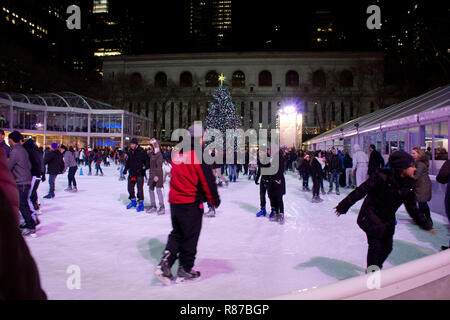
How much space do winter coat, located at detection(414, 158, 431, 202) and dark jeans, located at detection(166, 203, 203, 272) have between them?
4.49 metres

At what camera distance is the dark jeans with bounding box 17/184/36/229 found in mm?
5016

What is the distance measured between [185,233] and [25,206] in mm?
3289

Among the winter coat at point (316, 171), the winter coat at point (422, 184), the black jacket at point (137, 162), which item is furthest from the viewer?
the winter coat at point (316, 171)

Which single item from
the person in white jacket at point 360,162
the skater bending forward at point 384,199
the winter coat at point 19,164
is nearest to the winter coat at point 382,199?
the skater bending forward at point 384,199

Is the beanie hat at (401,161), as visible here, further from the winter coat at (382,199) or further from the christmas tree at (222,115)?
the christmas tree at (222,115)

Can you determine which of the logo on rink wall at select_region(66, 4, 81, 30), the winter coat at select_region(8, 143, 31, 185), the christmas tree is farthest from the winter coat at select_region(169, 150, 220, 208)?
the christmas tree

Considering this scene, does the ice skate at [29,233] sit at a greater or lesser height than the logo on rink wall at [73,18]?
lesser

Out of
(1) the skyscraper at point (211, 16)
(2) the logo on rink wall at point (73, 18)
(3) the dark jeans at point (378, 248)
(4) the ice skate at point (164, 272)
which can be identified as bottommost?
(4) the ice skate at point (164, 272)

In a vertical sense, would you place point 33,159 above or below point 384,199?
above

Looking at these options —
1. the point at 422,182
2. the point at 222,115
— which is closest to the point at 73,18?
the point at 422,182

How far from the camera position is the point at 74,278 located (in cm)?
330

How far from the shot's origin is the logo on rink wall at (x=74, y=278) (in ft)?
10.2

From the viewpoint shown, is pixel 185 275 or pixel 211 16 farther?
pixel 211 16

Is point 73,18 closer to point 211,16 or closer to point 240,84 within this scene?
point 240,84
